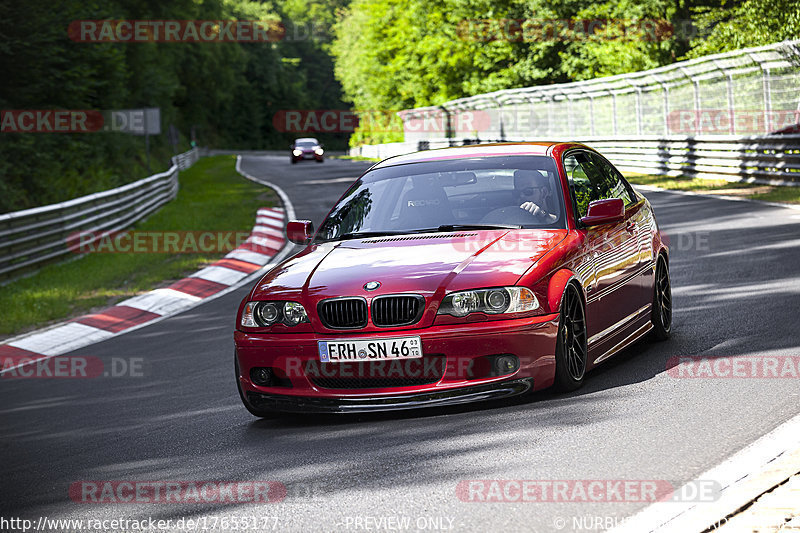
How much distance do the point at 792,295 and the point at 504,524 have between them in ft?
19.5

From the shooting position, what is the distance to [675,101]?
95.3 ft

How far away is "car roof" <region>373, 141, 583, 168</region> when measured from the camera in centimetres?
748

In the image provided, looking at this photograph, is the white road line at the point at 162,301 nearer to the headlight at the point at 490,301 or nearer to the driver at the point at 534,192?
the driver at the point at 534,192

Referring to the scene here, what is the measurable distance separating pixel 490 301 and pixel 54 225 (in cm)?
1374

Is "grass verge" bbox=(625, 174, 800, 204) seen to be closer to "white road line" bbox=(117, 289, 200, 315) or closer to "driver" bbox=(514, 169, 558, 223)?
"white road line" bbox=(117, 289, 200, 315)

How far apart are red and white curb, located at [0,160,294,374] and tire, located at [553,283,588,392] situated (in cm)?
625

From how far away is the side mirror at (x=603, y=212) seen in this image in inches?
269

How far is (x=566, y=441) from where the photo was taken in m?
5.36

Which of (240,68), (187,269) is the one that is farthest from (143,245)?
(240,68)

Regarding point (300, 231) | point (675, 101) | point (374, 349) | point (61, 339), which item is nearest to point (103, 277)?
point (61, 339)

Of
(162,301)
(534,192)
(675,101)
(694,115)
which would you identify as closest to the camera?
(534,192)

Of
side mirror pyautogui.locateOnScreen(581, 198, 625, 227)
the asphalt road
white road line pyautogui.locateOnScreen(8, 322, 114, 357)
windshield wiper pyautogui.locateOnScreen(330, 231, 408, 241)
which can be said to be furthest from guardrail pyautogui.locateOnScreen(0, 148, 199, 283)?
side mirror pyautogui.locateOnScreen(581, 198, 625, 227)

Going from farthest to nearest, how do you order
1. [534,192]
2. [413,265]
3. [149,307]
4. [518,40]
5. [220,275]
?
[518,40]
[220,275]
[149,307]
[534,192]
[413,265]

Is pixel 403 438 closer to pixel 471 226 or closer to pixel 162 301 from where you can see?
pixel 471 226
